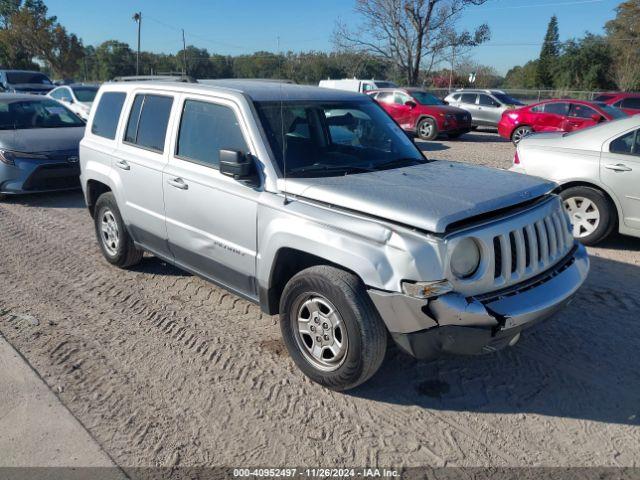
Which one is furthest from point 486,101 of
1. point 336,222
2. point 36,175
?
point 336,222

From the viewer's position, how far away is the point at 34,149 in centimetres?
843

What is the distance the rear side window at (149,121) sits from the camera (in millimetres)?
4660

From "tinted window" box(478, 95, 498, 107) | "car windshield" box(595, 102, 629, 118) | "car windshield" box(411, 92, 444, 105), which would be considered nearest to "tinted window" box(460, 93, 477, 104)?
"tinted window" box(478, 95, 498, 107)

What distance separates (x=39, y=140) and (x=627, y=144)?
27.7ft

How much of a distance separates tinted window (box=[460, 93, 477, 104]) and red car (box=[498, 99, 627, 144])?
4.00 meters

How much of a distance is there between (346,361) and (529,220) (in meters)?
1.46

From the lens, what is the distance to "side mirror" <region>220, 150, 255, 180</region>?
3.65m

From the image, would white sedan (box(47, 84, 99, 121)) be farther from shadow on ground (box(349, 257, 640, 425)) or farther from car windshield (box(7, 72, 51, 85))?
shadow on ground (box(349, 257, 640, 425))

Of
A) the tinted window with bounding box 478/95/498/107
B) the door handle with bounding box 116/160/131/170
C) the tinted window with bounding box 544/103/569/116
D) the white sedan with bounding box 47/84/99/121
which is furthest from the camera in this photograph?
the tinted window with bounding box 478/95/498/107

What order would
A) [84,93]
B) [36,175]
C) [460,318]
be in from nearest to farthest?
[460,318]
[36,175]
[84,93]

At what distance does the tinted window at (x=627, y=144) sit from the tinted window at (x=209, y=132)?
13.2 feet

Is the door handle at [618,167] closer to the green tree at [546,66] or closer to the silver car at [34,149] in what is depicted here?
the silver car at [34,149]

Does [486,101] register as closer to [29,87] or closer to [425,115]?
[425,115]

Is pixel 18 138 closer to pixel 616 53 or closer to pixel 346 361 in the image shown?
pixel 346 361
